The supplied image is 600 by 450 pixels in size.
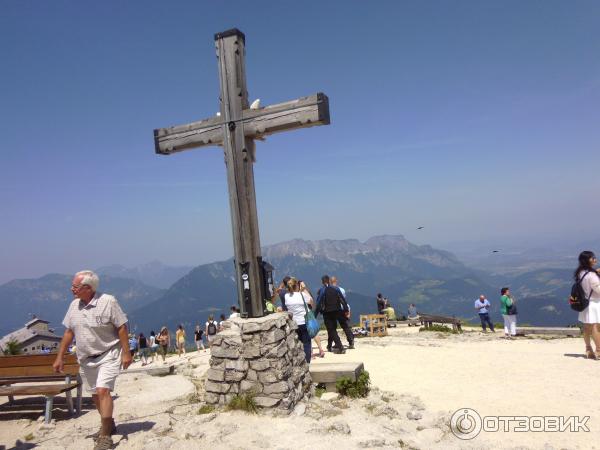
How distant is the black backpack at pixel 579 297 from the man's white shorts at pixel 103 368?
29.8ft

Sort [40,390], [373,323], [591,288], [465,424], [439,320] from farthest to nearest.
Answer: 1. [439,320]
2. [373,323]
3. [591,288]
4. [40,390]
5. [465,424]

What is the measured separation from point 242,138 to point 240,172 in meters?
0.57

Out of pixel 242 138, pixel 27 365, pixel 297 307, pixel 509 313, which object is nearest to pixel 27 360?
pixel 27 365

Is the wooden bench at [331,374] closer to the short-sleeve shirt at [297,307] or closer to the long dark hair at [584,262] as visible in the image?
the short-sleeve shirt at [297,307]

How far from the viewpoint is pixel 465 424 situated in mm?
5703

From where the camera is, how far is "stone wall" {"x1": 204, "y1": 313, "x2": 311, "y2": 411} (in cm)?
585

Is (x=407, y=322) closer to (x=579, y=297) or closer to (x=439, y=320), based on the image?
(x=439, y=320)

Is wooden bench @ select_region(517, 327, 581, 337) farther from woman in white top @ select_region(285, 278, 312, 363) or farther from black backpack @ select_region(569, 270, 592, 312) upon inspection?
woman in white top @ select_region(285, 278, 312, 363)

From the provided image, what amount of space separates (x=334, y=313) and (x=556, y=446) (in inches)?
245

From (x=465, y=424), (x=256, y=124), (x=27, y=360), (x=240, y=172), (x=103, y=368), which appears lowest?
(x=465, y=424)

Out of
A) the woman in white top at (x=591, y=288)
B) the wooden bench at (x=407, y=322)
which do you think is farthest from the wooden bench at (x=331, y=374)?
the wooden bench at (x=407, y=322)

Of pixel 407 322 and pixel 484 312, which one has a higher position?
pixel 484 312

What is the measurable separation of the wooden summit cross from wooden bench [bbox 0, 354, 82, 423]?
10.4 ft

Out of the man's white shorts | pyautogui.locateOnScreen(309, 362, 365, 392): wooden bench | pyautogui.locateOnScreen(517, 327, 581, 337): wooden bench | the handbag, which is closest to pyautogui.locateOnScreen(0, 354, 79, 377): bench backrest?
the man's white shorts
